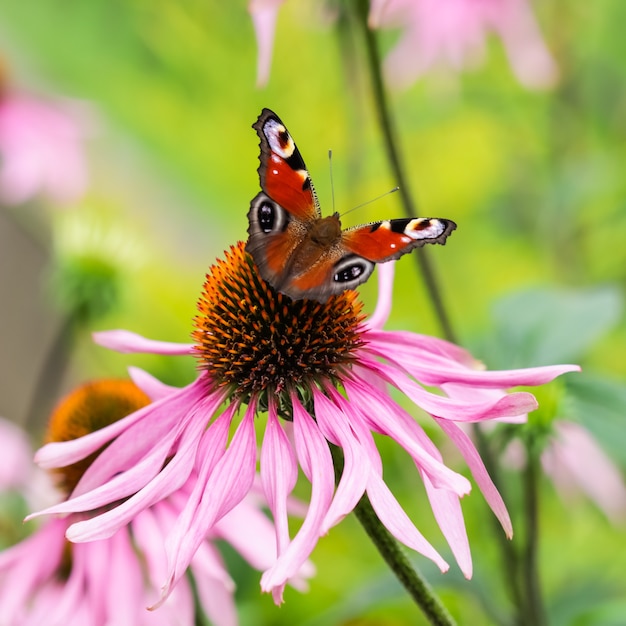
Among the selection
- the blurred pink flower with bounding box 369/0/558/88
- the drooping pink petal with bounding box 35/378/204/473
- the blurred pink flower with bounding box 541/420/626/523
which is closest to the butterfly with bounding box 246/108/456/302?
the drooping pink petal with bounding box 35/378/204/473

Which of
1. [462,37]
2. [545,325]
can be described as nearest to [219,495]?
[545,325]

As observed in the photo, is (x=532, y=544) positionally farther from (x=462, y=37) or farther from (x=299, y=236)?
(x=462, y=37)

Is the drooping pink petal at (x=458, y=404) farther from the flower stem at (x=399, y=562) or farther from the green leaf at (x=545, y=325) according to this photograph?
the green leaf at (x=545, y=325)

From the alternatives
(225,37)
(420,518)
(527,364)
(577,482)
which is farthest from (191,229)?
(527,364)

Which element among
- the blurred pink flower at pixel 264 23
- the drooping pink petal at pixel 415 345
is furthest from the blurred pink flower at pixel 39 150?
the drooping pink petal at pixel 415 345

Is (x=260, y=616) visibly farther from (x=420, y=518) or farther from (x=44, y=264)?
(x=44, y=264)

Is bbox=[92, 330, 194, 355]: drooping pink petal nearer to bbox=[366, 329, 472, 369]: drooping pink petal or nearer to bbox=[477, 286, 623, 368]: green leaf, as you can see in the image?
bbox=[366, 329, 472, 369]: drooping pink petal
